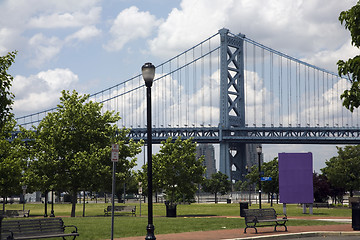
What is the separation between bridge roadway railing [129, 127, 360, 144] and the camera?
11481 centimetres

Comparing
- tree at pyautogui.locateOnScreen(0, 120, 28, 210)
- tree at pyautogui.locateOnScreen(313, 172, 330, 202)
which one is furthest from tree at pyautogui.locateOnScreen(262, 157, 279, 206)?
tree at pyautogui.locateOnScreen(0, 120, 28, 210)

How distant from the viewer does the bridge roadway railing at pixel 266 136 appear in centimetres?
11481

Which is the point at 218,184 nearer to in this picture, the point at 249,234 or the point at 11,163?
the point at 11,163

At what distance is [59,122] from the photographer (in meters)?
39.2

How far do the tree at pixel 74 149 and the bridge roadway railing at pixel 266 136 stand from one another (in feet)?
242

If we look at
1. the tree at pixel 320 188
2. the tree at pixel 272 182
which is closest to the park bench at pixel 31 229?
the tree at pixel 320 188

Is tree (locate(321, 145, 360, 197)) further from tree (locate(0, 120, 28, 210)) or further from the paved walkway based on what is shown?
the paved walkway

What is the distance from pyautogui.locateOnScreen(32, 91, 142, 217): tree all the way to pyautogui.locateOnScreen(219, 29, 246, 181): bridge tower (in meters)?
76.3

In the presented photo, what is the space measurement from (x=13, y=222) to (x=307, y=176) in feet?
78.5

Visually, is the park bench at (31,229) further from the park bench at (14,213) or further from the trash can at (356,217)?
the park bench at (14,213)

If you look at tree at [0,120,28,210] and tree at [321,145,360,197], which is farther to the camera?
→ tree at [321,145,360,197]

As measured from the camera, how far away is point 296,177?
116ft

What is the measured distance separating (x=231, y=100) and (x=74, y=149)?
84312mm

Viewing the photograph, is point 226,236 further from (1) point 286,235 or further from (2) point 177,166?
(2) point 177,166
